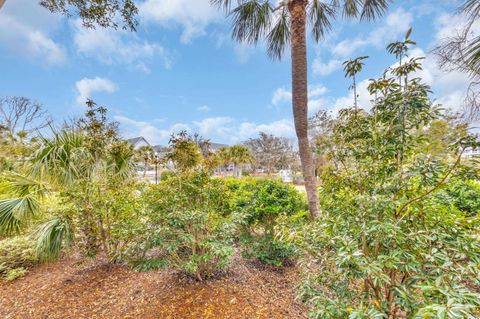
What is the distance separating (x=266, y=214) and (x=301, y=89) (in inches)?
101

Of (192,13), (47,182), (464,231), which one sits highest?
(192,13)

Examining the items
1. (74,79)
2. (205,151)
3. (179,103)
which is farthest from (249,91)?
(205,151)

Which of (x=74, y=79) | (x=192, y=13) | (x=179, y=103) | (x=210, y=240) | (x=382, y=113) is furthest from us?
(x=179, y=103)

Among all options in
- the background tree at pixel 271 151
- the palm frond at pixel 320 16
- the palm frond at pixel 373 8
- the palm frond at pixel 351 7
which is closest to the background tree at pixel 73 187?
the palm frond at pixel 320 16

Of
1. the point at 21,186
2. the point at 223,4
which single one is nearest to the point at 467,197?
the point at 223,4

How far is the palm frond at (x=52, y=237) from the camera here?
9.93 ft

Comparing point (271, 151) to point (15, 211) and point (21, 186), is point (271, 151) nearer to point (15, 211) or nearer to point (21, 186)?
point (21, 186)

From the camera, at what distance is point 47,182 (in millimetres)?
3604

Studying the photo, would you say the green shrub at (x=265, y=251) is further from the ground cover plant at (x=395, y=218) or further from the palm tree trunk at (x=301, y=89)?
the ground cover plant at (x=395, y=218)

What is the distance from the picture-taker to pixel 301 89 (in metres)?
4.19

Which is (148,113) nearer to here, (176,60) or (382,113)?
(176,60)

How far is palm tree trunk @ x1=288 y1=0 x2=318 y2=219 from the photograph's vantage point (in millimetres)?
4117

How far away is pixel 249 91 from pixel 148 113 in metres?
8.66

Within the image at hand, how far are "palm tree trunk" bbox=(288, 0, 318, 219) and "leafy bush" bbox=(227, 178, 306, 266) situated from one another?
2.04 feet
